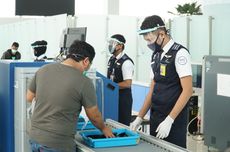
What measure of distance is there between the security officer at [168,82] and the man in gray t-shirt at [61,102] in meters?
0.56

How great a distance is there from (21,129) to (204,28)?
426 cm

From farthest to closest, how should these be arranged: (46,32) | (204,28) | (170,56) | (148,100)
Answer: (46,32), (204,28), (148,100), (170,56)

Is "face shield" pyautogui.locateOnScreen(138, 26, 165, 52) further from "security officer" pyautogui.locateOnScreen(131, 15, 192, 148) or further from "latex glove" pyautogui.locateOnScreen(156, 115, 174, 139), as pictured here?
"latex glove" pyautogui.locateOnScreen(156, 115, 174, 139)

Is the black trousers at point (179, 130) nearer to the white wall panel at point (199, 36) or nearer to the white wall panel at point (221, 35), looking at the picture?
the white wall panel at point (221, 35)

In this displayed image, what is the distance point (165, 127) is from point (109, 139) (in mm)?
460

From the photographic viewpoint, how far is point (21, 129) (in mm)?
2883

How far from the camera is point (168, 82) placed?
2.65m

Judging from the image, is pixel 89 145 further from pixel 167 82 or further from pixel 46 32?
pixel 46 32

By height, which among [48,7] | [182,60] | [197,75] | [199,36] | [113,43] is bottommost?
[197,75]

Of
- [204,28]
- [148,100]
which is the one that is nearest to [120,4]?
[204,28]

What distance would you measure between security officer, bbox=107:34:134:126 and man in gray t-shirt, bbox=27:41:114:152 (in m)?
1.74

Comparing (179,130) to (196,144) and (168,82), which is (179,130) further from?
(196,144)

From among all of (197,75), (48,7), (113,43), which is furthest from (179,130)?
(48,7)

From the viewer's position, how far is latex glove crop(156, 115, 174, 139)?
250 cm
